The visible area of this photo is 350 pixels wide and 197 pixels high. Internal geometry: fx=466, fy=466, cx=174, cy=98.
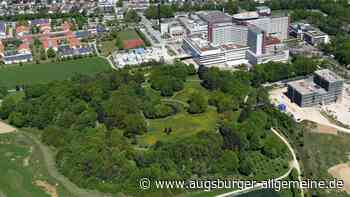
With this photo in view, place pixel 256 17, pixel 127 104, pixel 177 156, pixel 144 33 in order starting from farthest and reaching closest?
pixel 144 33 → pixel 256 17 → pixel 127 104 → pixel 177 156

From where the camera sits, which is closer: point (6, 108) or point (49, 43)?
point (6, 108)

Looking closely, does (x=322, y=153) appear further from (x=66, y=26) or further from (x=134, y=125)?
(x=66, y=26)

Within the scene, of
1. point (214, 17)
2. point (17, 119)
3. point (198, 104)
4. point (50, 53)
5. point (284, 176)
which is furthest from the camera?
point (214, 17)

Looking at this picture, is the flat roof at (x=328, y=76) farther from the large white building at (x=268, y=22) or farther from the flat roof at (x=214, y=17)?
the flat roof at (x=214, y=17)

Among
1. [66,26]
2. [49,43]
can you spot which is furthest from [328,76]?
[66,26]

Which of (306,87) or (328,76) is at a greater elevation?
(328,76)

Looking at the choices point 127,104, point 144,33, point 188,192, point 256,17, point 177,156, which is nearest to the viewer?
point 188,192

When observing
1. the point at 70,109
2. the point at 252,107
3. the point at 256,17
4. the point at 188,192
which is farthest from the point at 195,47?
the point at 188,192

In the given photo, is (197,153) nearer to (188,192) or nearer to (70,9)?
(188,192)
